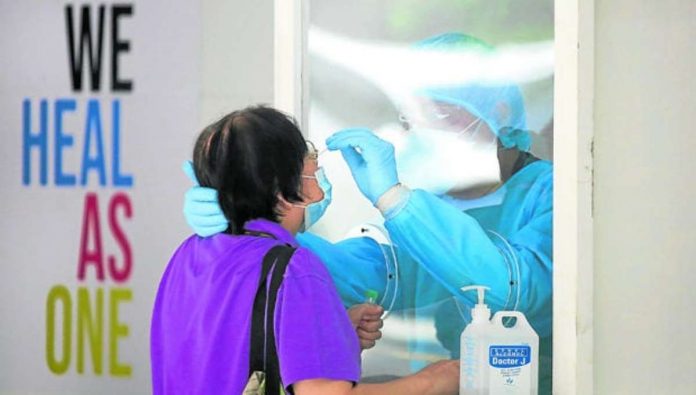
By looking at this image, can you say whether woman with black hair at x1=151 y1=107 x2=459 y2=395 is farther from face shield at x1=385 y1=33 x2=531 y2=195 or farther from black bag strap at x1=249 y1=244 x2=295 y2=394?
face shield at x1=385 y1=33 x2=531 y2=195

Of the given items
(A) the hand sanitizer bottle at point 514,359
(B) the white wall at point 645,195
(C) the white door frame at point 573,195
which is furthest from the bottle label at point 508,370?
(B) the white wall at point 645,195

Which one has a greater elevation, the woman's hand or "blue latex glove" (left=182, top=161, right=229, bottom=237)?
"blue latex glove" (left=182, top=161, right=229, bottom=237)

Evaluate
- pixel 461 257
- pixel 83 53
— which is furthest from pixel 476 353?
pixel 83 53

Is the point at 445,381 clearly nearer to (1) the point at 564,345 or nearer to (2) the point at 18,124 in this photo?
(1) the point at 564,345

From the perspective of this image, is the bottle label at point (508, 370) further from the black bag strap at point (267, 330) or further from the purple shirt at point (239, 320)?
the black bag strap at point (267, 330)

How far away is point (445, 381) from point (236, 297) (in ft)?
1.81

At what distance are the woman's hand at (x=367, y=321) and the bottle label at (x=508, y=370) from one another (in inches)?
10.4

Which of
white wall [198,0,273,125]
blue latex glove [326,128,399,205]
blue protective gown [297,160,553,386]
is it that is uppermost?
white wall [198,0,273,125]

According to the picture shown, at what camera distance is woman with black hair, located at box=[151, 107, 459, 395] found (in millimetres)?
1674

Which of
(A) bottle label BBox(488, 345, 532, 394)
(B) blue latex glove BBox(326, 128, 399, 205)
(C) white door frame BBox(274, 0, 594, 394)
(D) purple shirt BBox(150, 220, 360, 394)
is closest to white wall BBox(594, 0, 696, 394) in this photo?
(C) white door frame BBox(274, 0, 594, 394)

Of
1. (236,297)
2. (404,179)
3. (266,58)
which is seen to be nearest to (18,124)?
(266,58)

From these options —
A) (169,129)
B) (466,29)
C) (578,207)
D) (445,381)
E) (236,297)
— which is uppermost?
(466,29)

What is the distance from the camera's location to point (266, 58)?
2547 mm

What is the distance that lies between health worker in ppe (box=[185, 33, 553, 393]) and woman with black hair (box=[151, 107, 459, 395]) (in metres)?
0.43
